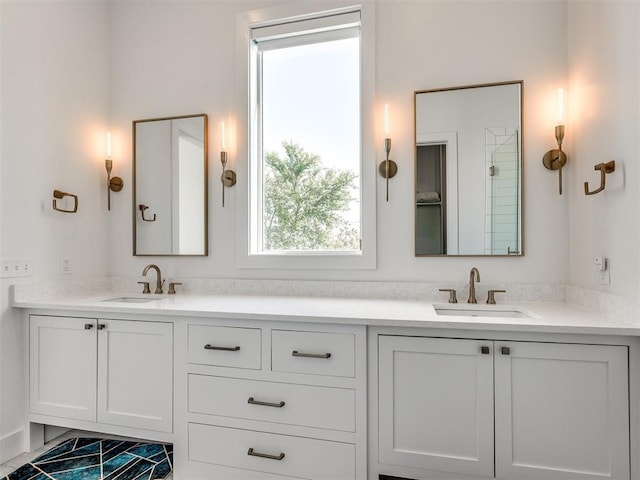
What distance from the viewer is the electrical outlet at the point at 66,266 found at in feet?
7.85

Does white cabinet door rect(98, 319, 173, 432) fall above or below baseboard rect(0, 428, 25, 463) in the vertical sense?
above

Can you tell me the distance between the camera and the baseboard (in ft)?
6.71

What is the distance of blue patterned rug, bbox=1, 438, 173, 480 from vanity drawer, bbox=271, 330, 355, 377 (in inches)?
35.7

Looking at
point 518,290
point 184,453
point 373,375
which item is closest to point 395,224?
point 518,290

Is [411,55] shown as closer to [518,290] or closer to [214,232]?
[518,290]

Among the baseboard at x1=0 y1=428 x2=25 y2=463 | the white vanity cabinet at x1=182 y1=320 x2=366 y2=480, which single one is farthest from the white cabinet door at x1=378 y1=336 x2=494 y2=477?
the baseboard at x1=0 y1=428 x2=25 y2=463

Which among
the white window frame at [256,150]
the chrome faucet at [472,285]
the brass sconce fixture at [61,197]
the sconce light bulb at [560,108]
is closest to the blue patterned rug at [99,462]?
the white window frame at [256,150]

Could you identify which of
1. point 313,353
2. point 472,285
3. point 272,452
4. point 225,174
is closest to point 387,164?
point 472,285

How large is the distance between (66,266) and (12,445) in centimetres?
100

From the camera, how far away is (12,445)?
2090mm

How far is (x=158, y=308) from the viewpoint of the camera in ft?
6.23

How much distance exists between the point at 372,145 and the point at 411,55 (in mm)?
555

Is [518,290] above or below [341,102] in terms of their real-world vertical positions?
below

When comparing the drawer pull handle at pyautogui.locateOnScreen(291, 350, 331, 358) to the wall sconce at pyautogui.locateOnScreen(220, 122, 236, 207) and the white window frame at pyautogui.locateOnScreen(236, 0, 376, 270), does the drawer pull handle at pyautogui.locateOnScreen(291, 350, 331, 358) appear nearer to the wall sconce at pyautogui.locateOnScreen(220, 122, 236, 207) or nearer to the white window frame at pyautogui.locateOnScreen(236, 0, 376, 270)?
the white window frame at pyautogui.locateOnScreen(236, 0, 376, 270)
